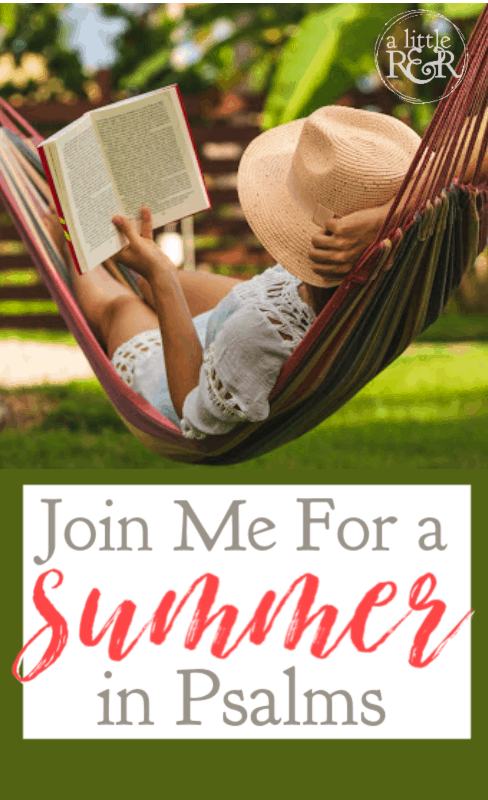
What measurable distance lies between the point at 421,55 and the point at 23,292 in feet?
11.4

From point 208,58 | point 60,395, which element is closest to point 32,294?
point 208,58

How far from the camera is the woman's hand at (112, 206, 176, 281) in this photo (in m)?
1.45

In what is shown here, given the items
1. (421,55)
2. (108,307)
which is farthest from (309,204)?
(421,55)

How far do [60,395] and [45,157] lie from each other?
2737 millimetres

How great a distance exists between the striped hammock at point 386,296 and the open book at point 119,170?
280 mm

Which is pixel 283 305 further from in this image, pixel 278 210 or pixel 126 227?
pixel 126 227

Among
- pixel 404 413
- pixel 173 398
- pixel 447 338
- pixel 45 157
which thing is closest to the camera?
pixel 45 157

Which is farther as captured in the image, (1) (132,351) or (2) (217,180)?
→ (2) (217,180)

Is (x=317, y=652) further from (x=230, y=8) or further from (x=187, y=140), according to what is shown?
(x=230, y=8)

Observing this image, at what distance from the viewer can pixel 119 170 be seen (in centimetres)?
150

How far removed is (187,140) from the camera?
5.03 ft

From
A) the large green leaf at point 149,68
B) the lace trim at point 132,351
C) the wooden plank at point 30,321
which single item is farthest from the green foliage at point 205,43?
the lace trim at point 132,351

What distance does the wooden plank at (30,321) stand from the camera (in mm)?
6316

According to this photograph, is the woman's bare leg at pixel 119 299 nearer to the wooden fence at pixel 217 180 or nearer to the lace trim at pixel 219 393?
the lace trim at pixel 219 393
